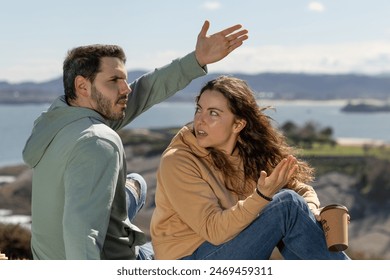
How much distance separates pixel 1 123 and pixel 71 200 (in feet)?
204

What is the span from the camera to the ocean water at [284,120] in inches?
1925

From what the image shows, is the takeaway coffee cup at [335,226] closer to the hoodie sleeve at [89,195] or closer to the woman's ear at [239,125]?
the woman's ear at [239,125]

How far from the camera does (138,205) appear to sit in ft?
10.2

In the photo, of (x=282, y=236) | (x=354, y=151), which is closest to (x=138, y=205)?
(x=282, y=236)

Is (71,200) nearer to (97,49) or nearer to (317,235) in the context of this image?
(97,49)

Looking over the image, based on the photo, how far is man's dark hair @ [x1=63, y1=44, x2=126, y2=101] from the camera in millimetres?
2549

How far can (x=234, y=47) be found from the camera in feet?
10.4

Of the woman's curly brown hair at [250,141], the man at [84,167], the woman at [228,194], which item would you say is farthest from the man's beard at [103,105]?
the woman's curly brown hair at [250,141]

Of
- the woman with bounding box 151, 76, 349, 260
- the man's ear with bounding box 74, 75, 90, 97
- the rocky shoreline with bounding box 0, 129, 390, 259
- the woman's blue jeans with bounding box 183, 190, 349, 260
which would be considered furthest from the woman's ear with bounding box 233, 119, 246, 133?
the rocky shoreline with bounding box 0, 129, 390, 259

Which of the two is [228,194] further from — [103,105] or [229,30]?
[229,30]

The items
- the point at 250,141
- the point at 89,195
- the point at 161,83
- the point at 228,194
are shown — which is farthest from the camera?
the point at 161,83

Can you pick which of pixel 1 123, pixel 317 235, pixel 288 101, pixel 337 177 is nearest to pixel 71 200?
pixel 317 235

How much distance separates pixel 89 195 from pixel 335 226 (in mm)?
934
